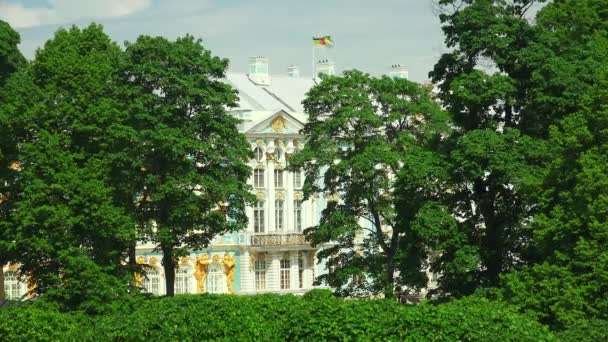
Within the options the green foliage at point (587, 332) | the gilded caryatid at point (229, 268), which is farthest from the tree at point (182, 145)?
the gilded caryatid at point (229, 268)

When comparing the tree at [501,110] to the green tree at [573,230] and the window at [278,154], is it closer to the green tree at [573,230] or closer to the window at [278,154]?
the green tree at [573,230]

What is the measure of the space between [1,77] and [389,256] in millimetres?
17714

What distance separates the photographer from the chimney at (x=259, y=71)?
9900 cm

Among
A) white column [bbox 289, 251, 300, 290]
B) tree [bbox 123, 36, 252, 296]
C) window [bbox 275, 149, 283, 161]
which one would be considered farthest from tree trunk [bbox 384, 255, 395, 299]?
white column [bbox 289, 251, 300, 290]

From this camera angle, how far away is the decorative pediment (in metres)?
90.5

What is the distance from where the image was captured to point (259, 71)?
3920 inches

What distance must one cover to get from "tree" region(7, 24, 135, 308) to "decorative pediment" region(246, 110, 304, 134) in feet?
106

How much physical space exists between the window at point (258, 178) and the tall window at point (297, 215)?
3067 millimetres


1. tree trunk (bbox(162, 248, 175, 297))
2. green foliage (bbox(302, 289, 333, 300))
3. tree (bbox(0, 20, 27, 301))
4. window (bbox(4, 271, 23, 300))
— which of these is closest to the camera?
green foliage (bbox(302, 289, 333, 300))

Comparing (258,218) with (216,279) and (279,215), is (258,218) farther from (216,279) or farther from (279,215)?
(216,279)

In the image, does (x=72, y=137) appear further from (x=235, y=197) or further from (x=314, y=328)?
(x=314, y=328)

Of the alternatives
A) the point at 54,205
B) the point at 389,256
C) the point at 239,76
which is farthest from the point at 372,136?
the point at 239,76

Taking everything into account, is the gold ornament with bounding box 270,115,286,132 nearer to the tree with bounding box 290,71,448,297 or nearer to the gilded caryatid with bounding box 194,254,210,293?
the gilded caryatid with bounding box 194,254,210,293

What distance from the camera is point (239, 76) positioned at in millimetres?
98188
